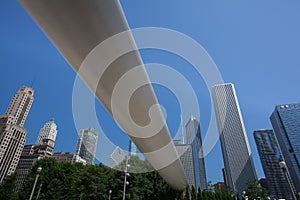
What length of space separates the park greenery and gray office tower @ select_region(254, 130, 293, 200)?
65274 millimetres

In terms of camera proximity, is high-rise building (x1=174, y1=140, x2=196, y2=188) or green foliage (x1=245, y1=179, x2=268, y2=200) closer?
high-rise building (x1=174, y1=140, x2=196, y2=188)

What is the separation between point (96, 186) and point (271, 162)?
8404 cm

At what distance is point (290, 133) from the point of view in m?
67.8

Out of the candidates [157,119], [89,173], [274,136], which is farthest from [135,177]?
[274,136]

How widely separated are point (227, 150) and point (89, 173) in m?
67.7

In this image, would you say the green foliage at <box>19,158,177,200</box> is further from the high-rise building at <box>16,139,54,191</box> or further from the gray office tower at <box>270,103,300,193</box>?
the high-rise building at <box>16,139,54,191</box>

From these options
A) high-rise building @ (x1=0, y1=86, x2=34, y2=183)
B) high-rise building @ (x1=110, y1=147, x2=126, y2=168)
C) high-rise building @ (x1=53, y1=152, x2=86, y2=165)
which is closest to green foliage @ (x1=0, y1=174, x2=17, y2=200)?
high-rise building @ (x1=110, y1=147, x2=126, y2=168)

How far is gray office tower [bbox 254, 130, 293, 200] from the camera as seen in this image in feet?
228

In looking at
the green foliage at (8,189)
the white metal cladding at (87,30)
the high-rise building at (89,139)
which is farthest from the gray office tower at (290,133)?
the white metal cladding at (87,30)

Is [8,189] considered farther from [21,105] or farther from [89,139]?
[21,105]

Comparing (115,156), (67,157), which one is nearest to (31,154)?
(67,157)

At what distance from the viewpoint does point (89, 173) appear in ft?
68.6

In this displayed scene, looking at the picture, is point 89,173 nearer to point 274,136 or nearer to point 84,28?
point 84,28

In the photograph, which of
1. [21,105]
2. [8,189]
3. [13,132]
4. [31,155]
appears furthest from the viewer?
[31,155]
